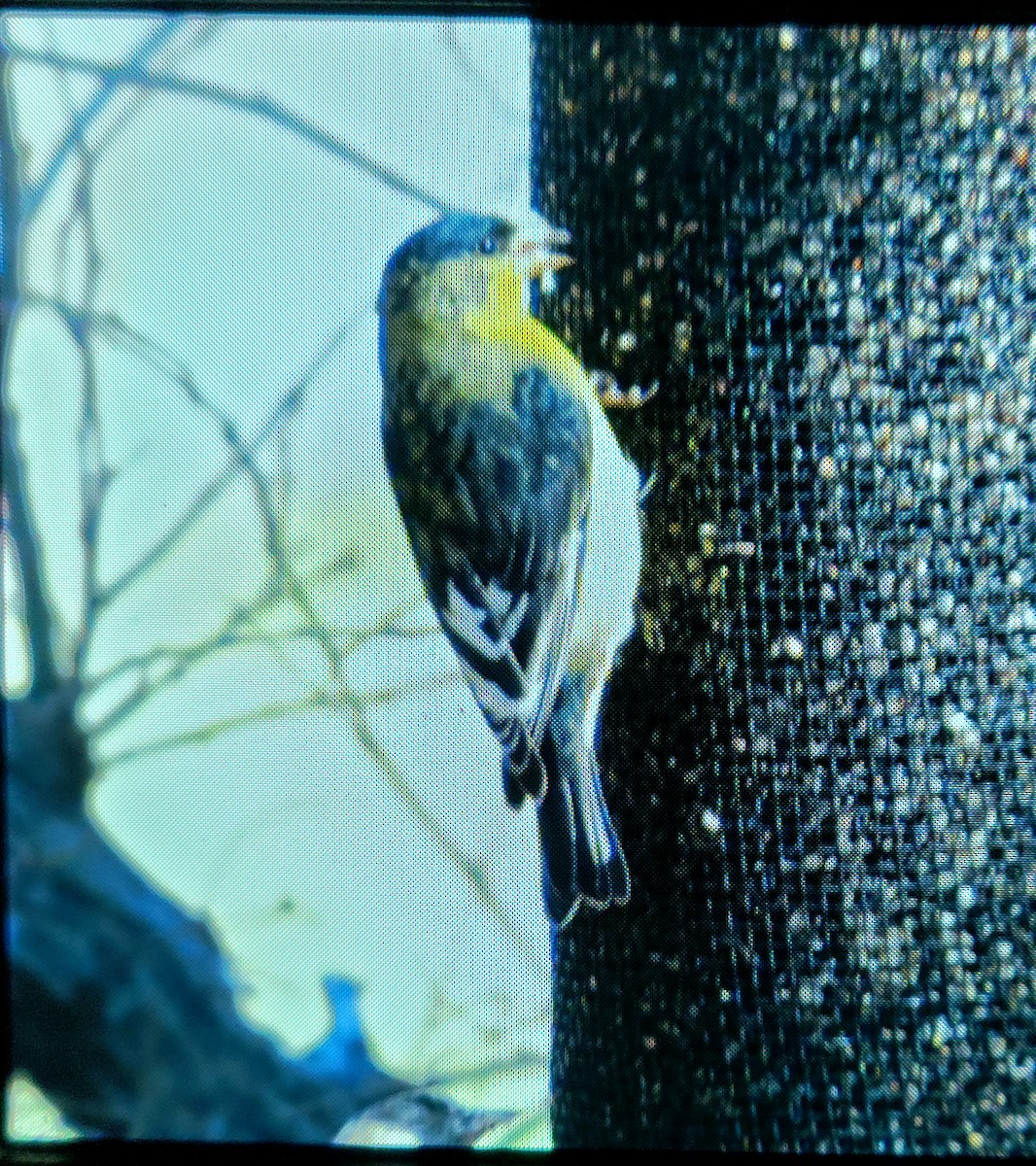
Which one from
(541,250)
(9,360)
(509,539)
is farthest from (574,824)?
(9,360)

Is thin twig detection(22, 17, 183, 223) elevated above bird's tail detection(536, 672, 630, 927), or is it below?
above

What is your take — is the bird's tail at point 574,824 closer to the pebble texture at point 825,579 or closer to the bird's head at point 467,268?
the pebble texture at point 825,579

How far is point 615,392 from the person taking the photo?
3.01ft

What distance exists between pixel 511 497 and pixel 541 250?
0.25 metres

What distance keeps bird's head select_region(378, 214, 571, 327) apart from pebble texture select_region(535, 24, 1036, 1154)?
8cm

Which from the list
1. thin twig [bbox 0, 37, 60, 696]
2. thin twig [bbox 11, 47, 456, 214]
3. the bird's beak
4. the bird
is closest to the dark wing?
the bird

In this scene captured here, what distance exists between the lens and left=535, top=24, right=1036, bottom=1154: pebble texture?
828mm

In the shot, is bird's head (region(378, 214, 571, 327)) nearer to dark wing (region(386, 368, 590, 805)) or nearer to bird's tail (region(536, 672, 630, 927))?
dark wing (region(386, 368, 590, 805))

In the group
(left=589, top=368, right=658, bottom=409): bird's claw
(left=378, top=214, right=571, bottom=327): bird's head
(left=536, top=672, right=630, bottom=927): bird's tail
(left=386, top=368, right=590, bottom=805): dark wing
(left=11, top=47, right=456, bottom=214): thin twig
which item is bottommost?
A: (left=536, top=672, right=630, bottom=927): bird's tail

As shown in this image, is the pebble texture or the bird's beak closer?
the pebble texture

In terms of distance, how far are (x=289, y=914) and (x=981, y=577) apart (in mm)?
734

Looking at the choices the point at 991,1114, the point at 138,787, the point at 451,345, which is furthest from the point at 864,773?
the point at 138,787

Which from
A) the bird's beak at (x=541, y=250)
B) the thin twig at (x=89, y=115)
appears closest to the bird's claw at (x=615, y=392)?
the bird's beak at (x=541, y=250)

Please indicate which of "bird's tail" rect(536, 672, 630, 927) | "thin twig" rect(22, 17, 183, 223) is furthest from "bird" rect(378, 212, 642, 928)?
"thin twig" rect(22, 17, 183, 223)
